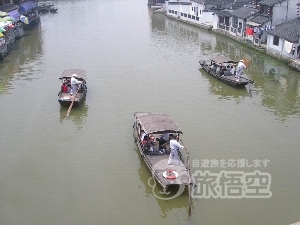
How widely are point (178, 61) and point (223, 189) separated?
903 inches

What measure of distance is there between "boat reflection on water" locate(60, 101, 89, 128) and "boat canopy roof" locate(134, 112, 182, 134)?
544 cm

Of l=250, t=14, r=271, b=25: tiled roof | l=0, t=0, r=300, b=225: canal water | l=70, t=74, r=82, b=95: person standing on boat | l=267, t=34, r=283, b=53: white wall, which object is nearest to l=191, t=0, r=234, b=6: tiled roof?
l=250, t=14, r=271, b=25: tiled roof

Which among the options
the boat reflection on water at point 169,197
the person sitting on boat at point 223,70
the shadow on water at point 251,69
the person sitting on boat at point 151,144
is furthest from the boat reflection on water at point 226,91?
the boat reflection on water at point 169,197

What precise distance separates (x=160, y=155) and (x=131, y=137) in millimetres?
3891

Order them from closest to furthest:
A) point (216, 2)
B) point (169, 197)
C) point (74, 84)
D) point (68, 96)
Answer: point (169, 197), point (68, 96), point (74, 84), point (216, 2)

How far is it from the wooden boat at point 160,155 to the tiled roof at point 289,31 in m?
19.8

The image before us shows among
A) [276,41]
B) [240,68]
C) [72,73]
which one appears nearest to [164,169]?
[72,73]

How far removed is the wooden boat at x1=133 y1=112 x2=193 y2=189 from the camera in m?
15.7

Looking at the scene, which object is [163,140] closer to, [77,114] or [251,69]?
[77,114]

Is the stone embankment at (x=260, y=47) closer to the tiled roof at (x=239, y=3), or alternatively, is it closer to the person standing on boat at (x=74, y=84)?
the tiled roof at (x=239, y=3)

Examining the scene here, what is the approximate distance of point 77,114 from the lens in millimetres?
24531

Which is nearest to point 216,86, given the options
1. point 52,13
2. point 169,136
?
point 169,136

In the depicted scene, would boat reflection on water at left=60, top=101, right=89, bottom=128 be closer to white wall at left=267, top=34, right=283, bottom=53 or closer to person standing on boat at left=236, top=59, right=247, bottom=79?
person standing on boat at left=236, top=59, right=247, bottom=79

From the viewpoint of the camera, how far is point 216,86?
29.9 meters
